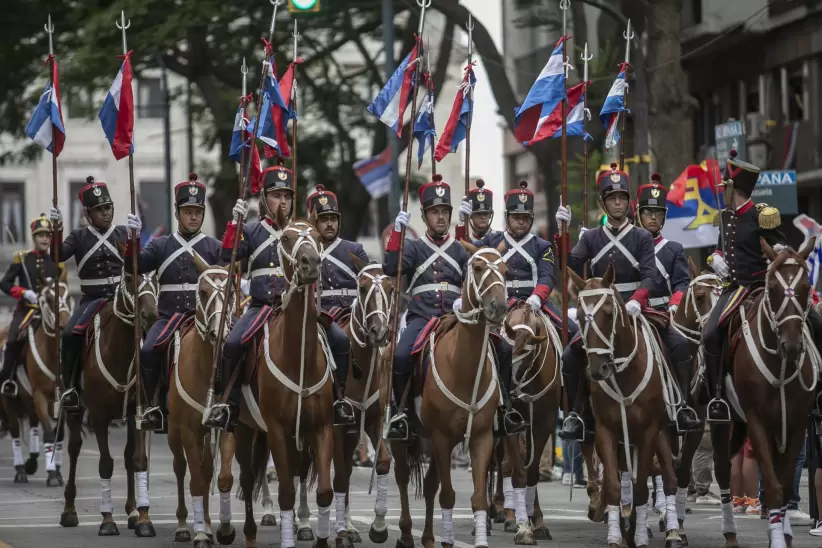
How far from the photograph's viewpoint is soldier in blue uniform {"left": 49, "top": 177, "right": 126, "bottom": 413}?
58.6 feet

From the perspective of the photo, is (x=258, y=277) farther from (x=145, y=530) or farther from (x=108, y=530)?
(x=108, y=530)

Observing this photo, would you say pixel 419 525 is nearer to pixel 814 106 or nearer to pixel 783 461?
pixel 783 461

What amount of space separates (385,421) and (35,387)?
382 inches

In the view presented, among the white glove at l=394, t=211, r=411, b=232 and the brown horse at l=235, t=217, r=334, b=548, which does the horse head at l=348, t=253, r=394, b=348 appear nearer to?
Answer: the white glove at l=394, t=211, r=411, b=232

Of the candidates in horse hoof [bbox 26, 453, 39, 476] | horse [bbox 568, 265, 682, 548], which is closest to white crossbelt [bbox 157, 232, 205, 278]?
horse [bbox 568, 265, 682, 548]

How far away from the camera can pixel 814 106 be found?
3747cm

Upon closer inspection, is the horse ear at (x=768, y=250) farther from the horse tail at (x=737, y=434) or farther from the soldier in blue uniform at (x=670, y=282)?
the horse tail at (x=737, y=434)

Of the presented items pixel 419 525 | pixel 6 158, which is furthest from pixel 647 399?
pixel 6 158

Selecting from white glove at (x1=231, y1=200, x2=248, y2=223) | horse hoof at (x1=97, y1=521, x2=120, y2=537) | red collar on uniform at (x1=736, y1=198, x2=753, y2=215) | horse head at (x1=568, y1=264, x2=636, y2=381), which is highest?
white glove at (x1=231, y1=200, x2=248, y2=223)

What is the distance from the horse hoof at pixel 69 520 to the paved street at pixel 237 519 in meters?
0.08

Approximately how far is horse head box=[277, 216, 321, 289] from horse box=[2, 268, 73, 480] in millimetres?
9079

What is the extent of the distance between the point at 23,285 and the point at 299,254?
11.5 metres

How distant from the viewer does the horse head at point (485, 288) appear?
1355cm

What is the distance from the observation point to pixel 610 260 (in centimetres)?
1550
